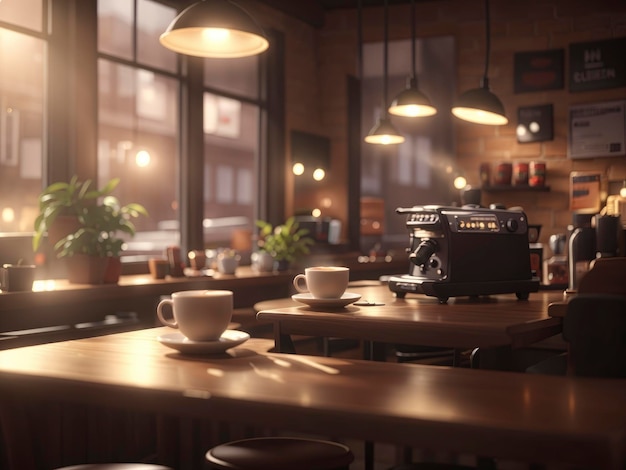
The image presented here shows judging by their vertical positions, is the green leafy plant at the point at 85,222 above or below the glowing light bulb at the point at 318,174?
below

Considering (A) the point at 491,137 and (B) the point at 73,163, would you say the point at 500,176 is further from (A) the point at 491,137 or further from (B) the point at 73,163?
(B) the point at 73,163

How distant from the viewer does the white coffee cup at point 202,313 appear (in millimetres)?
1415

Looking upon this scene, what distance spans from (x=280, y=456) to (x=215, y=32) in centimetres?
166

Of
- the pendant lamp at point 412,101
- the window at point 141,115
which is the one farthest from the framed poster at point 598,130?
the window at point 141,115

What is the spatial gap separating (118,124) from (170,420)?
3453mm

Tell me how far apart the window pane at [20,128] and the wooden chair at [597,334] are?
3.43 m

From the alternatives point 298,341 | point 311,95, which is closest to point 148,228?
point 298,341

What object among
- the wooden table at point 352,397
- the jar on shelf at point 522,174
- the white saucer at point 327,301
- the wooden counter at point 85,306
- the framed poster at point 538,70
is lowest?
the wooden counter at point 85,306

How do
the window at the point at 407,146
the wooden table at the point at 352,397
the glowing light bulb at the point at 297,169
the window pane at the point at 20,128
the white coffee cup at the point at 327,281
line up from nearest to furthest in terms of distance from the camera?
the wooden table at the point at 352,397
the white coffee cup at the point at 327,281
the window pane at the point at 20,128
the glowing light bulb at the point at 297,169
the window at the point at 407,146

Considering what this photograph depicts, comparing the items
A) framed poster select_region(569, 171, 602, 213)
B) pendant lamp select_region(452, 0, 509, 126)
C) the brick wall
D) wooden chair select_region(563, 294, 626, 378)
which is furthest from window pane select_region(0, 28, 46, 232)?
framed poster select_region(569, 171, 602, 213)

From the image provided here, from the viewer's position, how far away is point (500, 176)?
6699 millimetres

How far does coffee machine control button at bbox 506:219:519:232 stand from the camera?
8.79 ft

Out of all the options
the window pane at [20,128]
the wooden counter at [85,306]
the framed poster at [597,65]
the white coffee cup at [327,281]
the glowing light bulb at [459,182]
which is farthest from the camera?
the glowing light bulb at [459,182]

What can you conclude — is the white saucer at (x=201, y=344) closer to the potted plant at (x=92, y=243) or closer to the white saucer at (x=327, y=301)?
the white saucer at (x=327, y=301)
